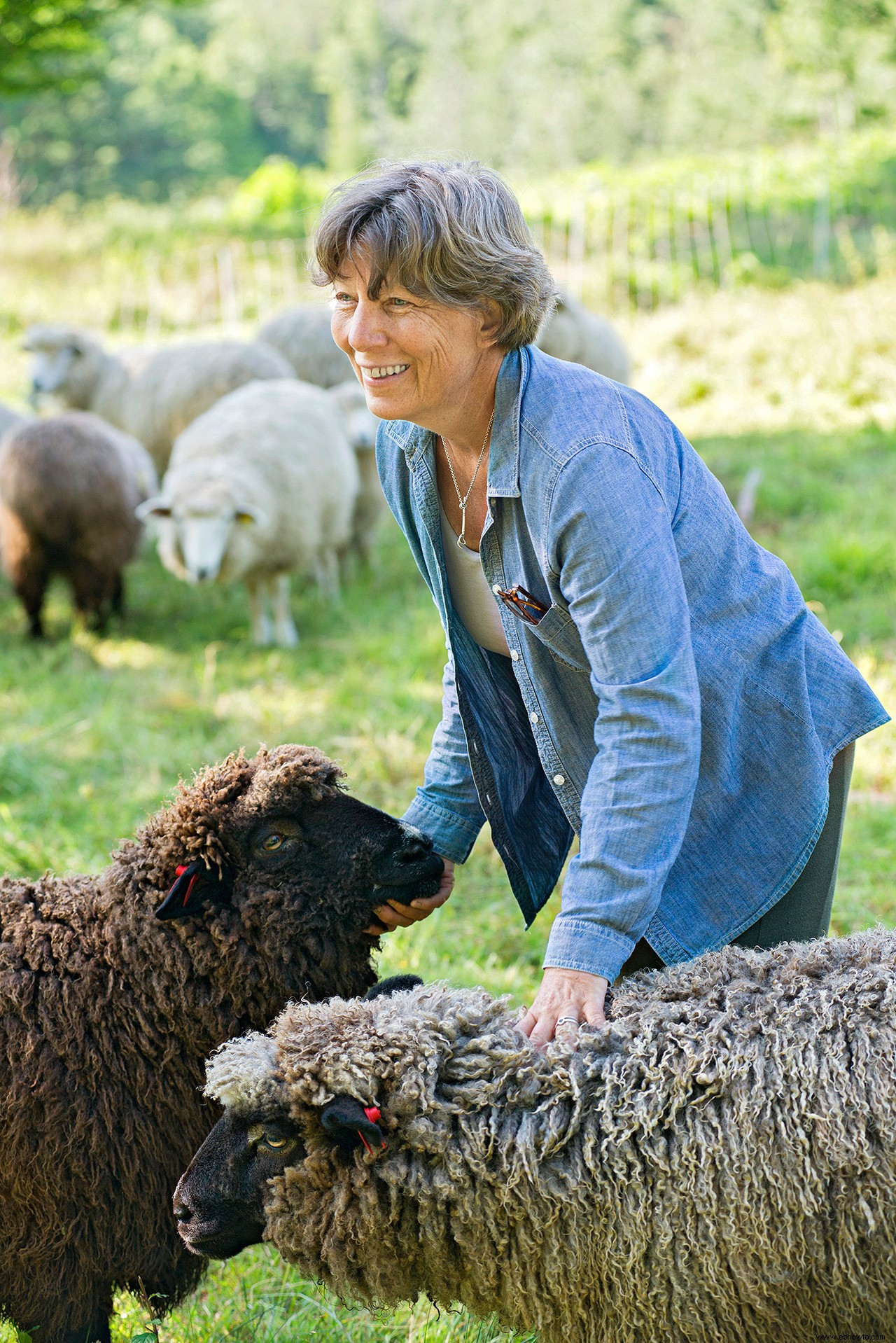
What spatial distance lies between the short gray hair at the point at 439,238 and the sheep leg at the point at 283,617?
6.02 meters

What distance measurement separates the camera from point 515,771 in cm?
261

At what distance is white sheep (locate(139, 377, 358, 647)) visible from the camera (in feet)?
26.3

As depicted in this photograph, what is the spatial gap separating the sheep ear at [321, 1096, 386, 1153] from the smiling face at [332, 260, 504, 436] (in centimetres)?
119

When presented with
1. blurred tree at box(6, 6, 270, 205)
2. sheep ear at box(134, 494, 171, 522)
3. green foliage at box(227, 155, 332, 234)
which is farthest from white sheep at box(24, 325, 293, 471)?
blurred tree at box(6, 6, 270, 205)

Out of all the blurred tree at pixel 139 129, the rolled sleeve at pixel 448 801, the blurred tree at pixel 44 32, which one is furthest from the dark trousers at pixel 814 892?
the blurred tree at pixel 139 129

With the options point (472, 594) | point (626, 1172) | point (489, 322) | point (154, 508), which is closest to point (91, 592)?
point (154, 508)

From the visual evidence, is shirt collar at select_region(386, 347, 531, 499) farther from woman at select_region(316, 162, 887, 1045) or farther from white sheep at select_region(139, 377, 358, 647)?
white sheep at select_region(139, 377, 358, 647)

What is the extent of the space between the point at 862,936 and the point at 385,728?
390 cm

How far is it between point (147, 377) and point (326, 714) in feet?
20.3

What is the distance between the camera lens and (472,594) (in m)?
2.44

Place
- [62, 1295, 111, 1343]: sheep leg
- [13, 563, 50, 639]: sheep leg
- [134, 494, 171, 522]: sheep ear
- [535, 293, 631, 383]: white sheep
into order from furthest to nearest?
1. [535, 293, 631, 383]: white sheep
2. [13, 563, 50, 639]: sheep leg
3. [134, 494, 171, 522]: sheep ear
4. [62, 1295, 111, 1343]: sheep leg

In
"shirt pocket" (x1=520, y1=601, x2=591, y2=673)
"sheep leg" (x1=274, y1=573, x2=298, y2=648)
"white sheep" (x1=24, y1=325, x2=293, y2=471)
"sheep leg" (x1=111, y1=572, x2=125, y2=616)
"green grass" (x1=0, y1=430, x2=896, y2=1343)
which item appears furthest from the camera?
"white sheep" (x1=24, y1=325, x2=293, y2=471)

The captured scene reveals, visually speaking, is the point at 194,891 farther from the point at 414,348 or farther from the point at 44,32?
the point at 44,32

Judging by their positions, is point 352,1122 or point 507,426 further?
point 507,426
